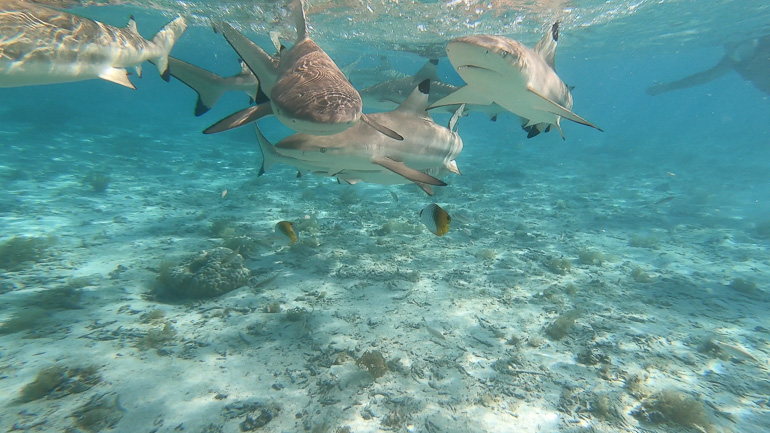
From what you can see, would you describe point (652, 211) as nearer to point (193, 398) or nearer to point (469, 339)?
point (469, 339)

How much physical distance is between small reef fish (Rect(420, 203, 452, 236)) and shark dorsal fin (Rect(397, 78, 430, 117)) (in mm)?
1600

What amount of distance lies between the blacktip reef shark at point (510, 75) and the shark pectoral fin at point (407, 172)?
136 cm

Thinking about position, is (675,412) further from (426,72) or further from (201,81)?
(426,72)

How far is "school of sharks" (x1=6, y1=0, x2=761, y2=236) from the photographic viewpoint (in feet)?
10.8

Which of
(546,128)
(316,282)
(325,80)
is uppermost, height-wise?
(546,128)

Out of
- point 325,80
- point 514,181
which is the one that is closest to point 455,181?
point 514,181

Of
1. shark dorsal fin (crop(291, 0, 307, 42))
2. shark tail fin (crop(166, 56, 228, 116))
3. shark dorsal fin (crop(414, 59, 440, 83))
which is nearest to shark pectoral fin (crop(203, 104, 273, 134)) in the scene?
shark dorsal fin (crop(291, 0, 307, 42))

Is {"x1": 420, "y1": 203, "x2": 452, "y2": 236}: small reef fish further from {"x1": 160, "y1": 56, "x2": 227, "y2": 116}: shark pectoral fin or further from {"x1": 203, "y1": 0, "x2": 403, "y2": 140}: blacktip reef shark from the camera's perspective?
{"x1": 160, "y1": 56, "x2": 227, "y2": 116}: shark pectoral fin

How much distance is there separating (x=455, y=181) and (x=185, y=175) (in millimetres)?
15424

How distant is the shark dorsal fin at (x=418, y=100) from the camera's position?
5098mm

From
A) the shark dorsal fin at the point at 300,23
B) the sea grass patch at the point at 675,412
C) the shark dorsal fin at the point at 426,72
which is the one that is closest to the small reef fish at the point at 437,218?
the shark dorsal fin at the point at 300,23

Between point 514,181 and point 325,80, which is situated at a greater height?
point 514,181

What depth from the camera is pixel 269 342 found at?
544 centimetres

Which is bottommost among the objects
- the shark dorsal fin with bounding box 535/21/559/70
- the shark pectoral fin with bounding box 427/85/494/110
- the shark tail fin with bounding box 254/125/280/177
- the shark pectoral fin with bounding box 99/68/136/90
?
the shark tail fin with bounding box 254/125/280/177
